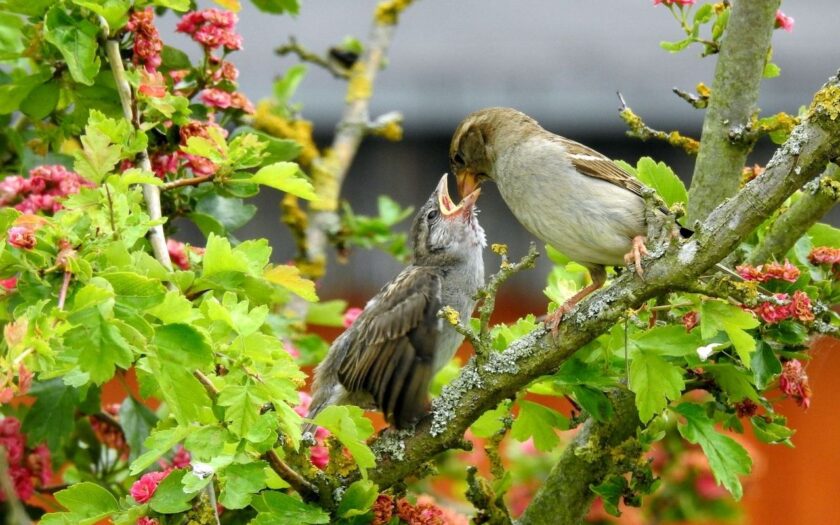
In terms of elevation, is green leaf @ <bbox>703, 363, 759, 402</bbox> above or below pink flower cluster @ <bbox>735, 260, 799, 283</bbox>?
below

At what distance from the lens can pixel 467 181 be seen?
13.9ft

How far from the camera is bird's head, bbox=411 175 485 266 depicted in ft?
13.1

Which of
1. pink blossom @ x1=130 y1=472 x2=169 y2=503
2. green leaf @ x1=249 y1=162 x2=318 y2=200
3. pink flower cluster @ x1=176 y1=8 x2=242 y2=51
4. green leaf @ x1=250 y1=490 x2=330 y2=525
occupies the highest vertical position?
pink flower cluster @ x1=176 y1=8 x2=242 y2=51

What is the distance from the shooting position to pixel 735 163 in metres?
3.40

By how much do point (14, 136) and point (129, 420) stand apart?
3.00 ft

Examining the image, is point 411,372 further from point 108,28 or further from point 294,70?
point 294,70

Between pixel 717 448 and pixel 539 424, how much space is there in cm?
43

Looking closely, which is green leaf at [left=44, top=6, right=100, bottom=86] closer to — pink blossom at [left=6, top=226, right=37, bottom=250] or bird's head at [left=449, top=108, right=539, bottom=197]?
pink blossom at [left=6, top=226, right=37, bottom=250]

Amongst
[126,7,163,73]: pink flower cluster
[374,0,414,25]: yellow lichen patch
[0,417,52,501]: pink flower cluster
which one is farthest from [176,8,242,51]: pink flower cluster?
[374,0,414,25]: yellow lichen patch

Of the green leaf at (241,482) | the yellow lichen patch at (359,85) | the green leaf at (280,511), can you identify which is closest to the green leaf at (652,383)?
the green leaf at (280,511)

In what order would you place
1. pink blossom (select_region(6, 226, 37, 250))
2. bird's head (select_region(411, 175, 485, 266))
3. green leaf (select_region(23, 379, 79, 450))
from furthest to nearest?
bird's head (select_region(411, 175, 485, 266))
green leaf (select_region(23, 379, 79, 450))
pink blossom (select_region(6, 226, 37, 250))

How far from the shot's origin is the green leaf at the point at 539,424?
3.07 metres

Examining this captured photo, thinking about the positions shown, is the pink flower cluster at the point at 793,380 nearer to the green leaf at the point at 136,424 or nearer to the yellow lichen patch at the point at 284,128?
the green leaf at the point at 136,424

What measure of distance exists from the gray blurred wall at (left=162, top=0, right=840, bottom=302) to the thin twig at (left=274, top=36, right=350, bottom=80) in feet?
5.08
